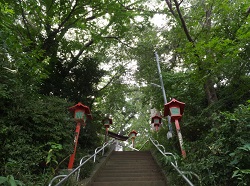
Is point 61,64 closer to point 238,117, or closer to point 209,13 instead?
point 209,13

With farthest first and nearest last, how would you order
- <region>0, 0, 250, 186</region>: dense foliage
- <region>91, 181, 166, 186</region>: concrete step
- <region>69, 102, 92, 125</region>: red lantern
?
1. <region>69, 102, 92, 125</region>: red lantern
2. <region>91, 181, 166, 186</region>: concrete step
3. <region>0, 0, 250, 186</region>: dense foliage

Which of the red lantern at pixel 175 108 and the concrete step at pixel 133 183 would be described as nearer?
the concrete step at pixel 133 183

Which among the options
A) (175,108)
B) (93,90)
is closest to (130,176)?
(175,108)

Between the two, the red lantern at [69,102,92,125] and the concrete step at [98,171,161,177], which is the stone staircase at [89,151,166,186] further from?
the red lantern at [69,102,92,125]

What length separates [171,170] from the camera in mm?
5027

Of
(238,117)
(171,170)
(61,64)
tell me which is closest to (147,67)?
(61,64)

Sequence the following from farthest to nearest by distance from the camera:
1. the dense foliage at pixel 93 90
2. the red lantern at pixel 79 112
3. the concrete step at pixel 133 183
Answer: the red lantern at pixel 79 112, the concrete step at pixel 133 183, the dense foliage at pixel 93 90

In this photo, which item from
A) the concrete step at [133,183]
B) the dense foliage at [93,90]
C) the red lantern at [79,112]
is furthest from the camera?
the red lantern at [79,112]

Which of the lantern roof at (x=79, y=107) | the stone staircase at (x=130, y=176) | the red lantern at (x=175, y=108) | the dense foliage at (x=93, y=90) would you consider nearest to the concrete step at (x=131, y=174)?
the stone staircase at (x=130, y=176)

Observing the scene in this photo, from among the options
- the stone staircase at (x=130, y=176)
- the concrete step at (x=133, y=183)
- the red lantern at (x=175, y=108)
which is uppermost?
the red lantern at (x=175, y=108)

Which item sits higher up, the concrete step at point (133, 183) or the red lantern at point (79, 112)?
the red lantern at point (79, 112)

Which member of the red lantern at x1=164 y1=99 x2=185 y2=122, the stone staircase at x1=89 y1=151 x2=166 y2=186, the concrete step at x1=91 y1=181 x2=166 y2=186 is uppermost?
the red lantern at x1=164 y1=99 x2=185 y2=122

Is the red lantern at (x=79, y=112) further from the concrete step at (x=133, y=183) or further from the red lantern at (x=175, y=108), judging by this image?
the red lantern at (x=175, y=108)

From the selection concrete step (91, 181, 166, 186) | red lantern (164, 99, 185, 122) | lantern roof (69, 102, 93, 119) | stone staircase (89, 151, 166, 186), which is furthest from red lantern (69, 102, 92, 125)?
red lantern (164, 99, 185, 122)
